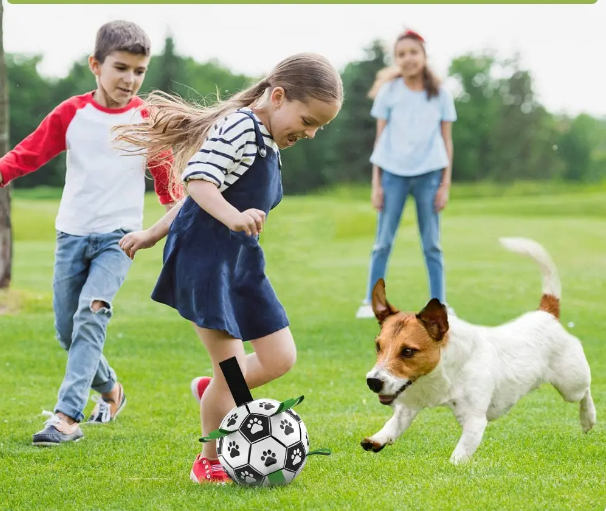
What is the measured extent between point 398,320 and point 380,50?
39.5m

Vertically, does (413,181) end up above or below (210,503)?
above

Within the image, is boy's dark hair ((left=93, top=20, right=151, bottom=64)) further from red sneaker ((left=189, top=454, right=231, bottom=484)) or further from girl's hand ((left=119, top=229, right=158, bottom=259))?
red sneaker ((left=189, top=454, right=231, bottom=484))

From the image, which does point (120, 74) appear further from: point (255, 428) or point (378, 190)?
point (378, 190)

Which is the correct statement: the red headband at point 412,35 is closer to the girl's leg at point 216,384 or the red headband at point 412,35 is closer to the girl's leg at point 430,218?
the girl's leg at point 430,218

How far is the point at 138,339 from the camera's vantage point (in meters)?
8.39

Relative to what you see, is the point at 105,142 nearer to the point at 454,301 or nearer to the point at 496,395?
the point at 496,395

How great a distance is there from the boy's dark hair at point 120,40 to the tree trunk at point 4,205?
517 centimetres

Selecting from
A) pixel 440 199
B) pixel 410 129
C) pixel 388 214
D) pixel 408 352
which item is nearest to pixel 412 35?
pixel 410 129

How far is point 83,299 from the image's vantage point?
481 cm

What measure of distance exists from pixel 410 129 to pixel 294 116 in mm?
5000

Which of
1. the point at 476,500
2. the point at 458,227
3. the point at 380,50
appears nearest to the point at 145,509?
the point at 476,500

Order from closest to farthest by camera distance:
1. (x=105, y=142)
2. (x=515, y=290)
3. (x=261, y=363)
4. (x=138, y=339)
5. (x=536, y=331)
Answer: (x=261, y=363), (x=536, y=331), (x=105, y=142), (x=138, y=339), (x=515, y=290)

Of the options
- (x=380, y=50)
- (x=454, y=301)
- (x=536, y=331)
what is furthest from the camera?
(x=380, y=50)

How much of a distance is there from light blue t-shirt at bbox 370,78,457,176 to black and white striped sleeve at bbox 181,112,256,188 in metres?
4.84
